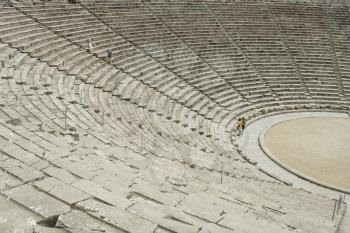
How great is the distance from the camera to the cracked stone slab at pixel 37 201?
16.0 ft

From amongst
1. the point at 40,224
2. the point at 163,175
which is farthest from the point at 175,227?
the point at 163,175

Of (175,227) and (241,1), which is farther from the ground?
(241,1)

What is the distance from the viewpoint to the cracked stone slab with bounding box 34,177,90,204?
5254 millimetres

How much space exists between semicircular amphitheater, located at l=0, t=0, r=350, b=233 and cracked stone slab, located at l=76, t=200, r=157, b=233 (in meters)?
0.02

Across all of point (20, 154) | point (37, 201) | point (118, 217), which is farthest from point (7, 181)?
point (118, 217)

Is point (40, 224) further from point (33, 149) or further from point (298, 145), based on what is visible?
point (298, 145)

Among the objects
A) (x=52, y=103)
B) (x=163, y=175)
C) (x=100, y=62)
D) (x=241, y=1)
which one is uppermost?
(x=241, y=1)

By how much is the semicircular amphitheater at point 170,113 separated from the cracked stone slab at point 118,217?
0.02m

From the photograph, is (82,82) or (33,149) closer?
(33,149)

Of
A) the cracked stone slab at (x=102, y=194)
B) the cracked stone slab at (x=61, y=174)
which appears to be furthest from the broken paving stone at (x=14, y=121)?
the cracked stone slab at (x=102, y=194)

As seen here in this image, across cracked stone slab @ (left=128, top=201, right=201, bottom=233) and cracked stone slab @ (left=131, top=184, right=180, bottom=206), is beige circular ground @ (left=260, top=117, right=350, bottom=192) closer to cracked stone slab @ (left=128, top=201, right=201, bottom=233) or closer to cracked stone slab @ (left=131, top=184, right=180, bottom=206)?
cracked stone slab @ (left=131, top=184, right=180, bottom=206)

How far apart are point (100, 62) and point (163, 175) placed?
11.7 meters

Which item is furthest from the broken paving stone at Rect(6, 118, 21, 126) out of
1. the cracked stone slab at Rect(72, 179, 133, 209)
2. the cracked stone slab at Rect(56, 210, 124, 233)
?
the cracked stone slab at Rect(56, 210, 124, 233)

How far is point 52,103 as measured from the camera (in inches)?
475
